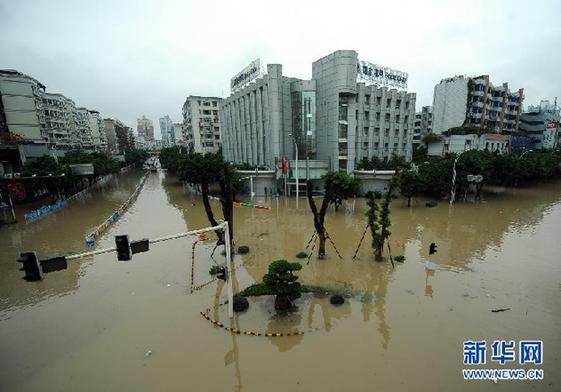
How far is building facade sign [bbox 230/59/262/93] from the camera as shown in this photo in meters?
53.1

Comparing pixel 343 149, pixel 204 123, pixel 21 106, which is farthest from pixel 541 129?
pixel 21 106

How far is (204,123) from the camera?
93.3m

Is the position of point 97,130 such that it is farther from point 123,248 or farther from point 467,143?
point 123,248

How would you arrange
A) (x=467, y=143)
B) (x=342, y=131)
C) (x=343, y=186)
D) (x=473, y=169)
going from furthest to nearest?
1. (x=467, y=143)
2. (x=342, y=131)
3. (x=473, y=169)
4. (x=343, y=186)

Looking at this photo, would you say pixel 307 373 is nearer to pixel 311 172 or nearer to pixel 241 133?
pixel 311 172

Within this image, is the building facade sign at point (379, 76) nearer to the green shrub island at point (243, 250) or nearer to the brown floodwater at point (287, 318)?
the brown floodwater at point (287, 318)

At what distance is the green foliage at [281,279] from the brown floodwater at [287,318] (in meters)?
1.53

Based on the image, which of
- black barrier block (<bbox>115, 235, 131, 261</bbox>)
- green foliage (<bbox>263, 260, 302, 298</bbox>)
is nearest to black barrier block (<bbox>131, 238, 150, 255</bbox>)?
black barrier block (<bbox>115, 235, 131, 261</bbox>)

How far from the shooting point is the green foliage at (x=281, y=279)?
14258 millimetres

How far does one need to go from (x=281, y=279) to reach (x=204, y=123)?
3466 inches

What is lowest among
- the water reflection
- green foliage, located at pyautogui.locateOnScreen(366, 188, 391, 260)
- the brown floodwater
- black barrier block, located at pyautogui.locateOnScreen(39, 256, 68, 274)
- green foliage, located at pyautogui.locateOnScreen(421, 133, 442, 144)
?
the brown floodwater

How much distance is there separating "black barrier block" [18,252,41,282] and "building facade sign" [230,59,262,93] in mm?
50684

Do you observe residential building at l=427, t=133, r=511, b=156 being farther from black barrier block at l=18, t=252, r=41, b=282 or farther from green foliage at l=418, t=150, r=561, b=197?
black barrier block at l=18, t=252, r=41, b=282

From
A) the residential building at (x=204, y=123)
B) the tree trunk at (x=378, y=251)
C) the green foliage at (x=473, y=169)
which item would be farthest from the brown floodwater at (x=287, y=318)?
the residential building at (x=204, y=123)
